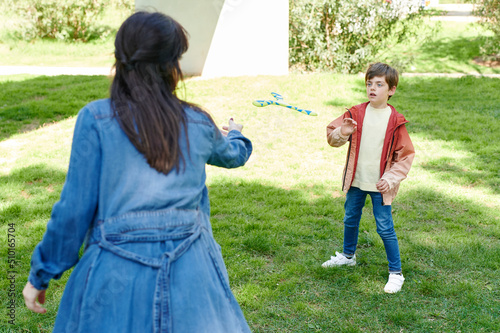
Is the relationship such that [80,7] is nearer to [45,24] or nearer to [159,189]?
[45,24]

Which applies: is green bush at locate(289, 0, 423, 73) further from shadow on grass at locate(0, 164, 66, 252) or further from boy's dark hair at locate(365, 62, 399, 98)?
boy's dark hair at locate(365, 62, 399, 98)

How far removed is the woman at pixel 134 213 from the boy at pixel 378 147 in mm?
1853

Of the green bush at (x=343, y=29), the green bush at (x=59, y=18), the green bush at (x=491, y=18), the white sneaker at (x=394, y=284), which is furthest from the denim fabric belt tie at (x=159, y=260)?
the green bush at (x=59, y=18)

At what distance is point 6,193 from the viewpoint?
17.7ft

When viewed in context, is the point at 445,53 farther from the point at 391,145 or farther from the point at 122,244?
the point at 122,244

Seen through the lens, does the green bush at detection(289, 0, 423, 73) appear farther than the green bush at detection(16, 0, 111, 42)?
No

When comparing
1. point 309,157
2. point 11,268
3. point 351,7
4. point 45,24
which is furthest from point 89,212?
point 45,24

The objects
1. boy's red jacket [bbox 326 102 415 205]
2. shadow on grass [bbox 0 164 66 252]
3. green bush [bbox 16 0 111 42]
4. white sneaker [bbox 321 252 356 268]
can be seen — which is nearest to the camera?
boy's red jacket [bbox 326 102 415 205]

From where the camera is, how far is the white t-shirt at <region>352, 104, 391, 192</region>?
3422 mm

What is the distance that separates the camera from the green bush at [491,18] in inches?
467

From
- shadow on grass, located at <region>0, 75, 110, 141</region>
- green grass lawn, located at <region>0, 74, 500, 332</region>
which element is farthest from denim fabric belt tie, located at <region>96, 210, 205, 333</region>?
shadow on grass, located at <region>0, 75, 110, 141</region>

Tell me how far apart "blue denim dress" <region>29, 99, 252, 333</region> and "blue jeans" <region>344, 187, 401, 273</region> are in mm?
2047

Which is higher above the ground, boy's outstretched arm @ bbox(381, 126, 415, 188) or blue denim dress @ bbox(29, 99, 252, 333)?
blue denim dress @ bbox(29, 99, 252, 333)

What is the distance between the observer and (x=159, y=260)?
62.1 inches
